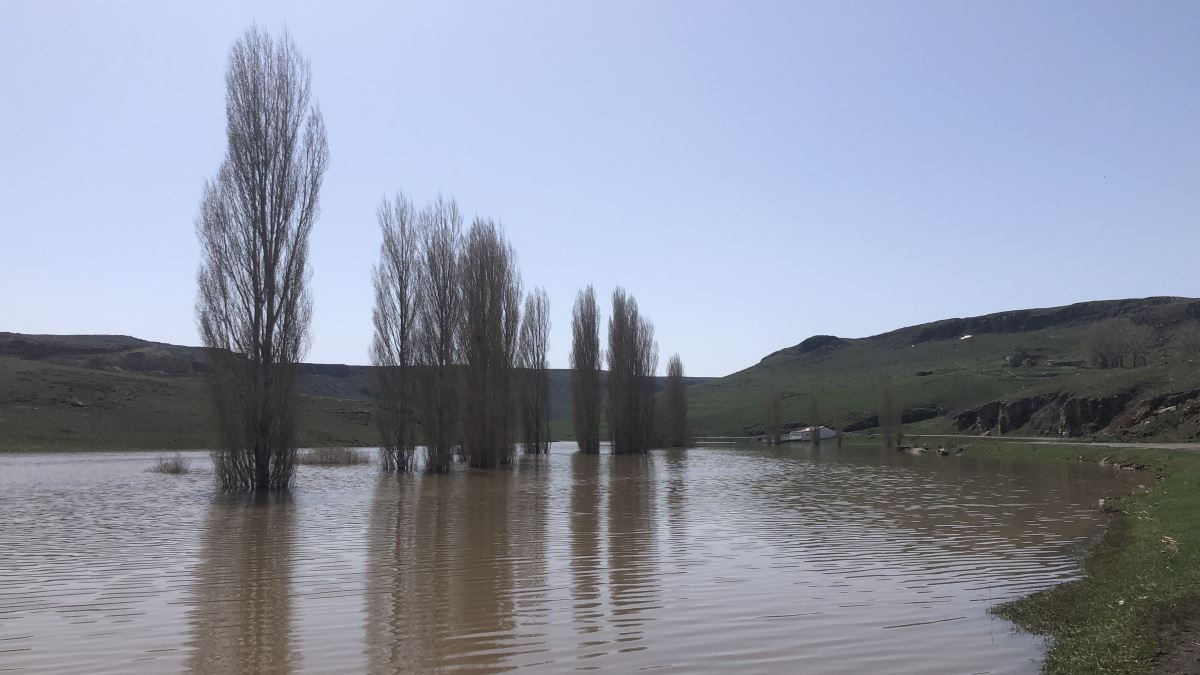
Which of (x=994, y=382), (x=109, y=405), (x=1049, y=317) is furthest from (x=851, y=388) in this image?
(x=109, y=405)

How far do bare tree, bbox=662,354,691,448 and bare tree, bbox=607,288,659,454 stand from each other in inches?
411

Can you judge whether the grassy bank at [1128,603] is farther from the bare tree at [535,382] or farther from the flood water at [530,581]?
the bare tree at [535,382]

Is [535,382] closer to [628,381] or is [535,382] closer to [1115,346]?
[628,381]

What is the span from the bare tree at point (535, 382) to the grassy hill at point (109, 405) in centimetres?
1182

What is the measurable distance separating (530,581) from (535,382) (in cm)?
4925

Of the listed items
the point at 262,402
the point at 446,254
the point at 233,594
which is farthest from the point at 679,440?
the point at 233,594

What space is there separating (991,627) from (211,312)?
24.9 m

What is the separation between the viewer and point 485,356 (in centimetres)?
4203

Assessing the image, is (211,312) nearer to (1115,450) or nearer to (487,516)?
(487,516)

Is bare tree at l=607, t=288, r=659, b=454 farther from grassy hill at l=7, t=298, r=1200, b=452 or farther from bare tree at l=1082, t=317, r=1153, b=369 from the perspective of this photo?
bare tree at l=1082, t=317, r=1153, b=369

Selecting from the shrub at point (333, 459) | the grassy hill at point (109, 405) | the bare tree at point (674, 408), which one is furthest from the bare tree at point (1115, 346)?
the shrub at point (333, 459)

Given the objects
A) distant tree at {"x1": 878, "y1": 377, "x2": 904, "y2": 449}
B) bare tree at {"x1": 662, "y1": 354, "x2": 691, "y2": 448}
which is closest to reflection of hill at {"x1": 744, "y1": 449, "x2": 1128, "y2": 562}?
distant tree at {"x1": 878, "y1": 377, "x2": 904, "y2": 449}

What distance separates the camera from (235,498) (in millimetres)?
25047

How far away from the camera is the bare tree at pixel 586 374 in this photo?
63844 mm
